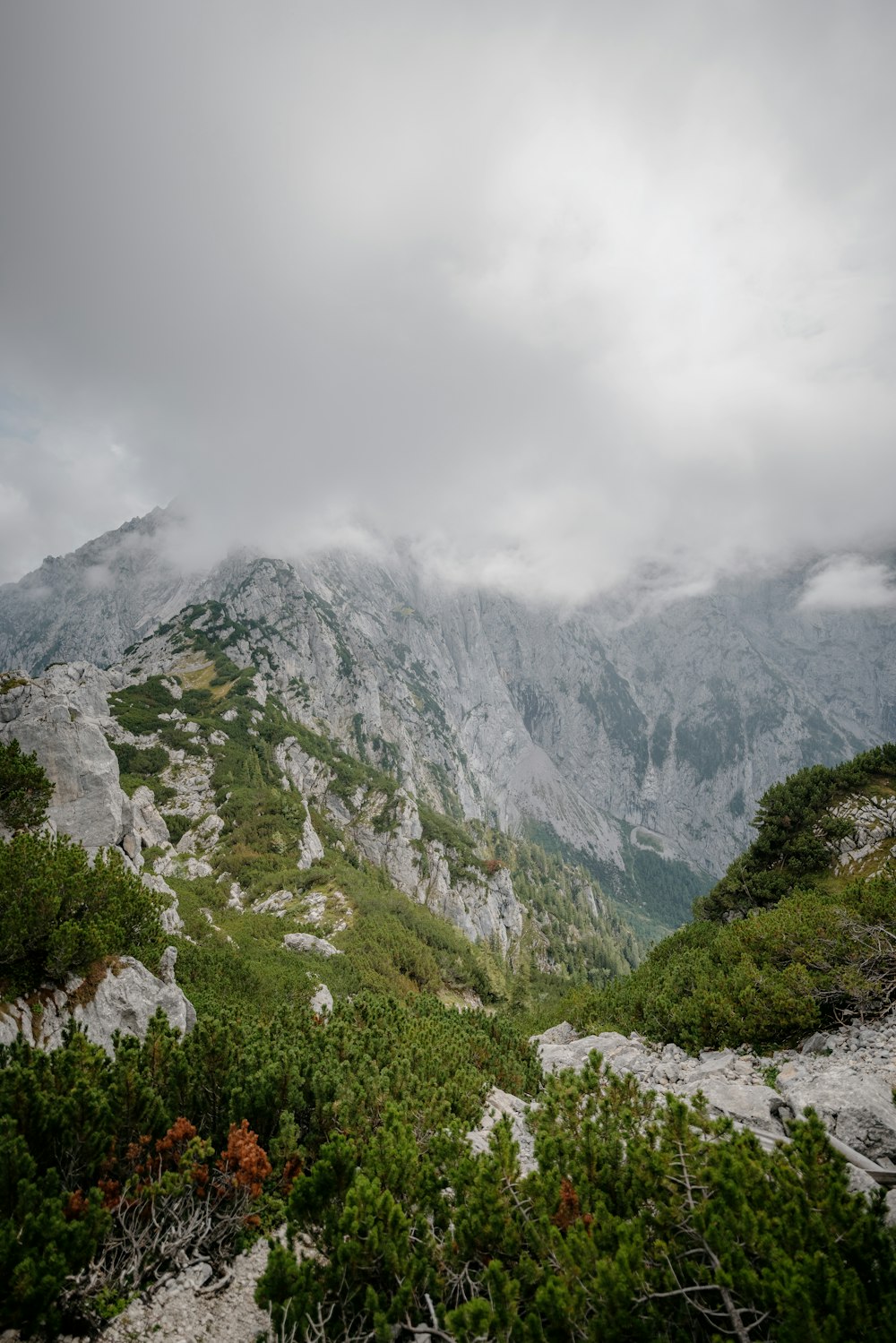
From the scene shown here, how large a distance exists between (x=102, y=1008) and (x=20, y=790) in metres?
9.11

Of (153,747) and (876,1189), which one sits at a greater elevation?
(153,747)

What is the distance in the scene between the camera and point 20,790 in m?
18.8

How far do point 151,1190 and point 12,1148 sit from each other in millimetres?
2206

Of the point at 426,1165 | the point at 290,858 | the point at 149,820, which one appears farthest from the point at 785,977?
the point at 149,820

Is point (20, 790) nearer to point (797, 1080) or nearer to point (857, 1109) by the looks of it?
point (857, 1109)

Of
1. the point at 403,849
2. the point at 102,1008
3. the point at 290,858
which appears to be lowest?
the point at 102,1008

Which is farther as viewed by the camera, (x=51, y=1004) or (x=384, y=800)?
(x=384, y=800)

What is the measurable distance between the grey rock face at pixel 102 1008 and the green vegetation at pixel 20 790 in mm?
7207

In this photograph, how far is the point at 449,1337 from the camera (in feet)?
17.7

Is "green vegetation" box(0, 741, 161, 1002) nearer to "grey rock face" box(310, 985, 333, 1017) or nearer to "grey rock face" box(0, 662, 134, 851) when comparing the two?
"grey rock face" box(0, 662, 134, 851)

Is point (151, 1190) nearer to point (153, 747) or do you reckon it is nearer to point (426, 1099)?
point (426, 1099)

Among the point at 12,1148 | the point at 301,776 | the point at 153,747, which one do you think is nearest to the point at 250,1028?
the point at 12,1148

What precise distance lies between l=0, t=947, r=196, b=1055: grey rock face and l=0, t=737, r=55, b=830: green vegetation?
721 centimetres

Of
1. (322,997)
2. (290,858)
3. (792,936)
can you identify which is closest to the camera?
(792,936)
